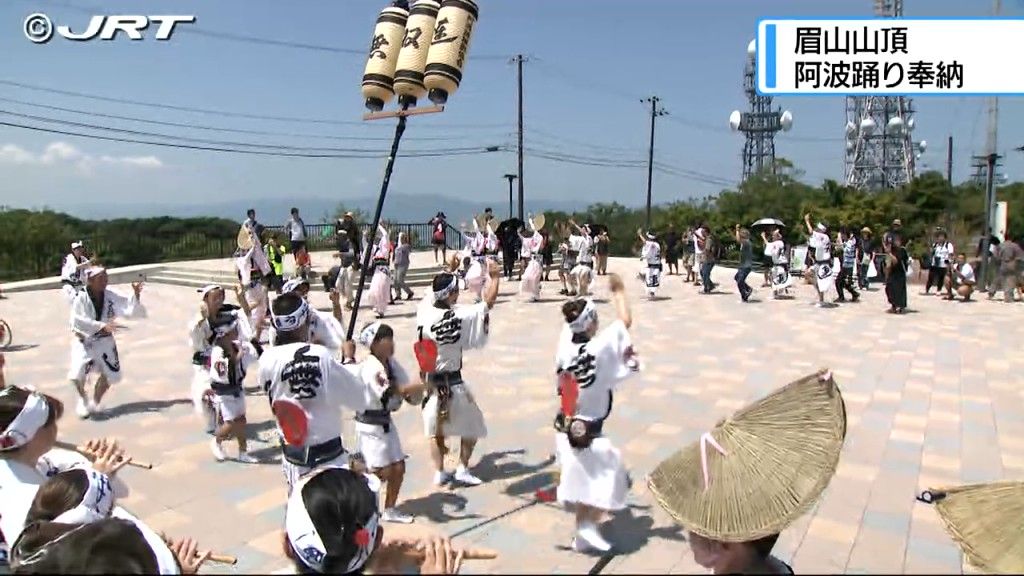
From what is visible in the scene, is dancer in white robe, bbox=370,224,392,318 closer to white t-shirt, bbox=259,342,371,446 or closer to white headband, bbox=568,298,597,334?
white headband, bbox=568,298,597,334

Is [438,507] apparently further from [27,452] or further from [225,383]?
[27,452]

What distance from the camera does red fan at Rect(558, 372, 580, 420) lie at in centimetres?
448

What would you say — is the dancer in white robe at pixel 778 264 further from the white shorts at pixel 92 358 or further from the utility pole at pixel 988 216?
the white shorts at pixel 92 358

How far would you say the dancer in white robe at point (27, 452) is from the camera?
9.09 feet

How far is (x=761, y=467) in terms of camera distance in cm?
208

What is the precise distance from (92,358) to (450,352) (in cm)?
435

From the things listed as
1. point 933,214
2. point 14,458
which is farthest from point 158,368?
point 933,214

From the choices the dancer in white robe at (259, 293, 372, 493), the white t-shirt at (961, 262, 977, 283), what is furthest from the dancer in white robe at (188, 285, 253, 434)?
the white t-shirt at (961, 262, 977, 283)

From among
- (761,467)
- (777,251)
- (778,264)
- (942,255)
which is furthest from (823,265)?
(761,467)

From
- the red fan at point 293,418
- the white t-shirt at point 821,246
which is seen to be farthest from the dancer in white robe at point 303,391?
the white t-shirt at point 821,246

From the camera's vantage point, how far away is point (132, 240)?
84.9 ft

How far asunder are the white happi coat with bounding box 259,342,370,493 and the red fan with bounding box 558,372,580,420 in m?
1.30

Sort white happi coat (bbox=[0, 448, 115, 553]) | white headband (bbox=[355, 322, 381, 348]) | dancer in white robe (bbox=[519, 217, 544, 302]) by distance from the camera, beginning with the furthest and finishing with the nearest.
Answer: dancer in white robe (bbox=[519, 217, 544, 302]) → white headband (bbox=[355, 322, 381, 348]) → white happi coat (bbox=[0, 448, 115, 553])

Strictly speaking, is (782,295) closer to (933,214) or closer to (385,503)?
(385,503)
